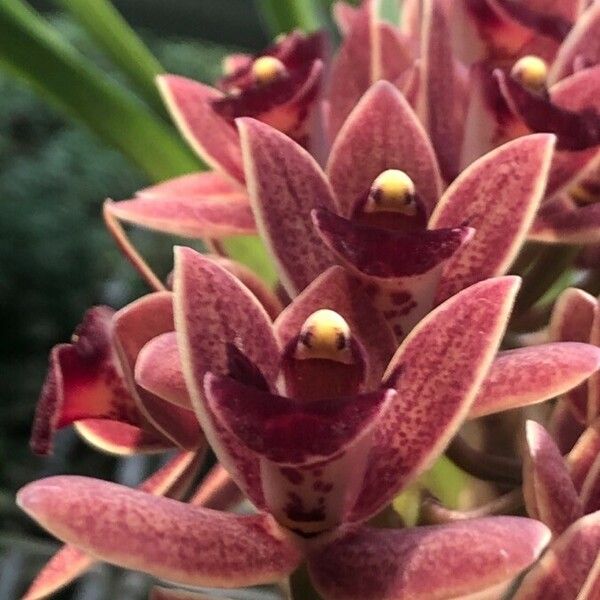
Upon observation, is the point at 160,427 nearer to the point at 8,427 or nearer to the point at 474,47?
the point at 474,47

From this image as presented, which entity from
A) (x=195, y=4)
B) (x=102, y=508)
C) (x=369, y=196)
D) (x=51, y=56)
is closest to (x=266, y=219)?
(x=369, y=196)

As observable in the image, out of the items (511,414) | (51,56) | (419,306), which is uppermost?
(51,56)

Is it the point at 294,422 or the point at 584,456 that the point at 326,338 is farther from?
the point at 584,456

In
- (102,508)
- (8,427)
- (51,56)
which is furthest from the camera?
(8,427)

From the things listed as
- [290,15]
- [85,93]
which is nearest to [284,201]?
[85,93]

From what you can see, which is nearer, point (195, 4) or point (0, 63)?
point (0, 63)

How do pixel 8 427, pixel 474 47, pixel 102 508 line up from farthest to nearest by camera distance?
pixel 8 427 < pixel 474 47 < pixel 102 508

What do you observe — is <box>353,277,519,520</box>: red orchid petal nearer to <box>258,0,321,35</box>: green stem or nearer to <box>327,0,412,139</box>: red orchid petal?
<box>327,0,412,139</box>: red orchid petal
